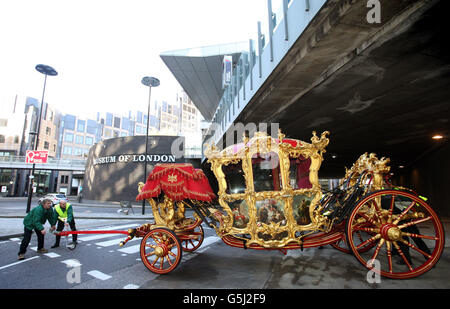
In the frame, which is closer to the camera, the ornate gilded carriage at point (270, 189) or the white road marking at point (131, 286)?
the white road marking at point (131, 286)

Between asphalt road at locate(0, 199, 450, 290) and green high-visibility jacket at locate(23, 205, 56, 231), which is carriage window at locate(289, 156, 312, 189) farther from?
green high-visibility jacket at locate(23, 205, 56, 231)

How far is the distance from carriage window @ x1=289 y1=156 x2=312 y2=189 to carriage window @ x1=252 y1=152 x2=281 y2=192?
0.29 m

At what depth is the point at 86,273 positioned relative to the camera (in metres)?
4.37

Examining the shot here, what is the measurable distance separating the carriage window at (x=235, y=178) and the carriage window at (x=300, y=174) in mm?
1001

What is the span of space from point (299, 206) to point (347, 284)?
1488 millimetres

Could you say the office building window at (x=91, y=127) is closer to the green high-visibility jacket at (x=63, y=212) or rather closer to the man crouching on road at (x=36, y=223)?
the green high-visibility jacket at (x=63, y=212)

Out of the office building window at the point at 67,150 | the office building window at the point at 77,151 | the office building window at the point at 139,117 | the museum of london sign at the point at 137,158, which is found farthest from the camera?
the office building window at the point at 139,117

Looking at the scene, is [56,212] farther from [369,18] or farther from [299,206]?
[369,18]

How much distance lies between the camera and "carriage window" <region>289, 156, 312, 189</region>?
4.61 m

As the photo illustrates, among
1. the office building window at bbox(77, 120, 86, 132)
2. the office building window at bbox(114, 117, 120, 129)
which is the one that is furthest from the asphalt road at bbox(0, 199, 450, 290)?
the office building window at bbox(114, 117, 120, 129)

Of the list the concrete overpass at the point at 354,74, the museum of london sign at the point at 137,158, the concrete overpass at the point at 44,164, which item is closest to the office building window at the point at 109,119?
the concrete overpass at the point at 44,164

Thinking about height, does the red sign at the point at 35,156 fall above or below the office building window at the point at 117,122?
below

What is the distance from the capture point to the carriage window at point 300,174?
4613 millimetres

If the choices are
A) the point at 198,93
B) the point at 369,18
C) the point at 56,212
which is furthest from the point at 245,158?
the point at 198,93
